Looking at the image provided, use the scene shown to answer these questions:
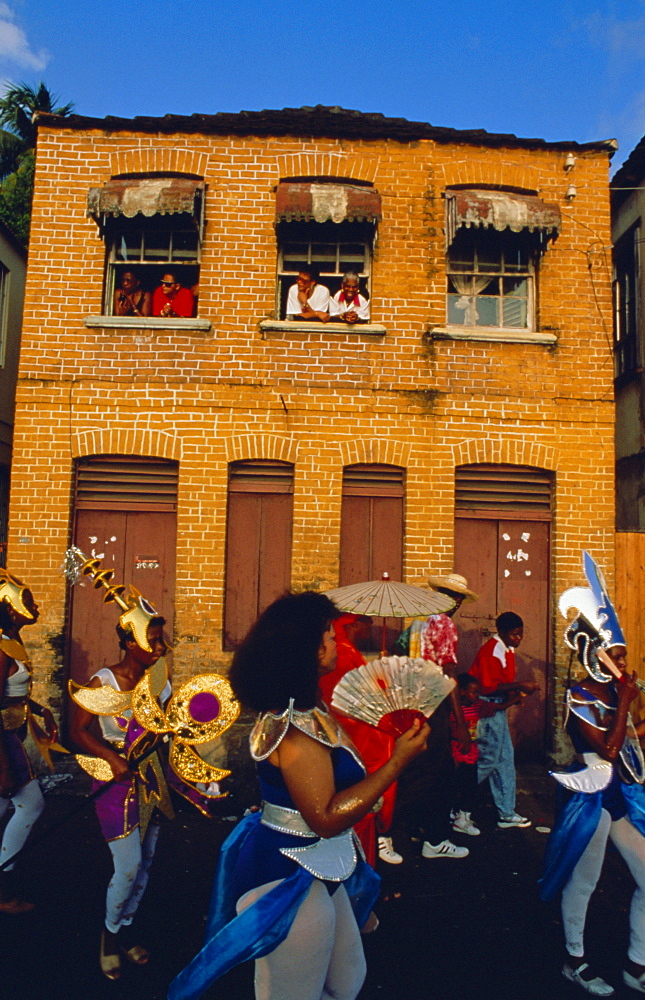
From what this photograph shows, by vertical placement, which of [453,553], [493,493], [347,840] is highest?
[493,493]

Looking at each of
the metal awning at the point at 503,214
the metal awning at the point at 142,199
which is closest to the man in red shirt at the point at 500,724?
the metal awning at the point at 503,214

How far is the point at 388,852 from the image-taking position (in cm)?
563

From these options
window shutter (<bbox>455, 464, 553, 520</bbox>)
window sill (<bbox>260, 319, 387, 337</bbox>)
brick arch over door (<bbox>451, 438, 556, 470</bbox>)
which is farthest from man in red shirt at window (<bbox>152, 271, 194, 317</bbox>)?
window shutter (<bbox>455, 464, 553, 520</bbox>)

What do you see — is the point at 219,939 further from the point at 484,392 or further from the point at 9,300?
the point at 9,300

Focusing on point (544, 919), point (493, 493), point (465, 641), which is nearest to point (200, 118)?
point (493, 493)

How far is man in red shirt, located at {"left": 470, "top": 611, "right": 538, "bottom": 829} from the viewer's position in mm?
6273

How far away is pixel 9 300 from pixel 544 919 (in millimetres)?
11455

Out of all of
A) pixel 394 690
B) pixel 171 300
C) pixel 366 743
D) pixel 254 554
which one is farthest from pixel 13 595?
pixel 171 300

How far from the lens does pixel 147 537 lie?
8172mm

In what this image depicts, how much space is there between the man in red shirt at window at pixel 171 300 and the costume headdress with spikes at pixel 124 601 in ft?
14.7

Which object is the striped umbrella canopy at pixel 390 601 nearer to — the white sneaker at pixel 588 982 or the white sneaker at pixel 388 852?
the white sneaker at pixel 388 852

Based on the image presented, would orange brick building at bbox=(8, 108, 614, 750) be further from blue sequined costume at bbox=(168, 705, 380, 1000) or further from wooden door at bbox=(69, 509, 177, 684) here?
blue sequined costume at bbox=(168, 705, 380, 1000)

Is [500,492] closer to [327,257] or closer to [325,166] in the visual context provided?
[327,257]

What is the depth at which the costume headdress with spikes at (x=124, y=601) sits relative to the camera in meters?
4.11
